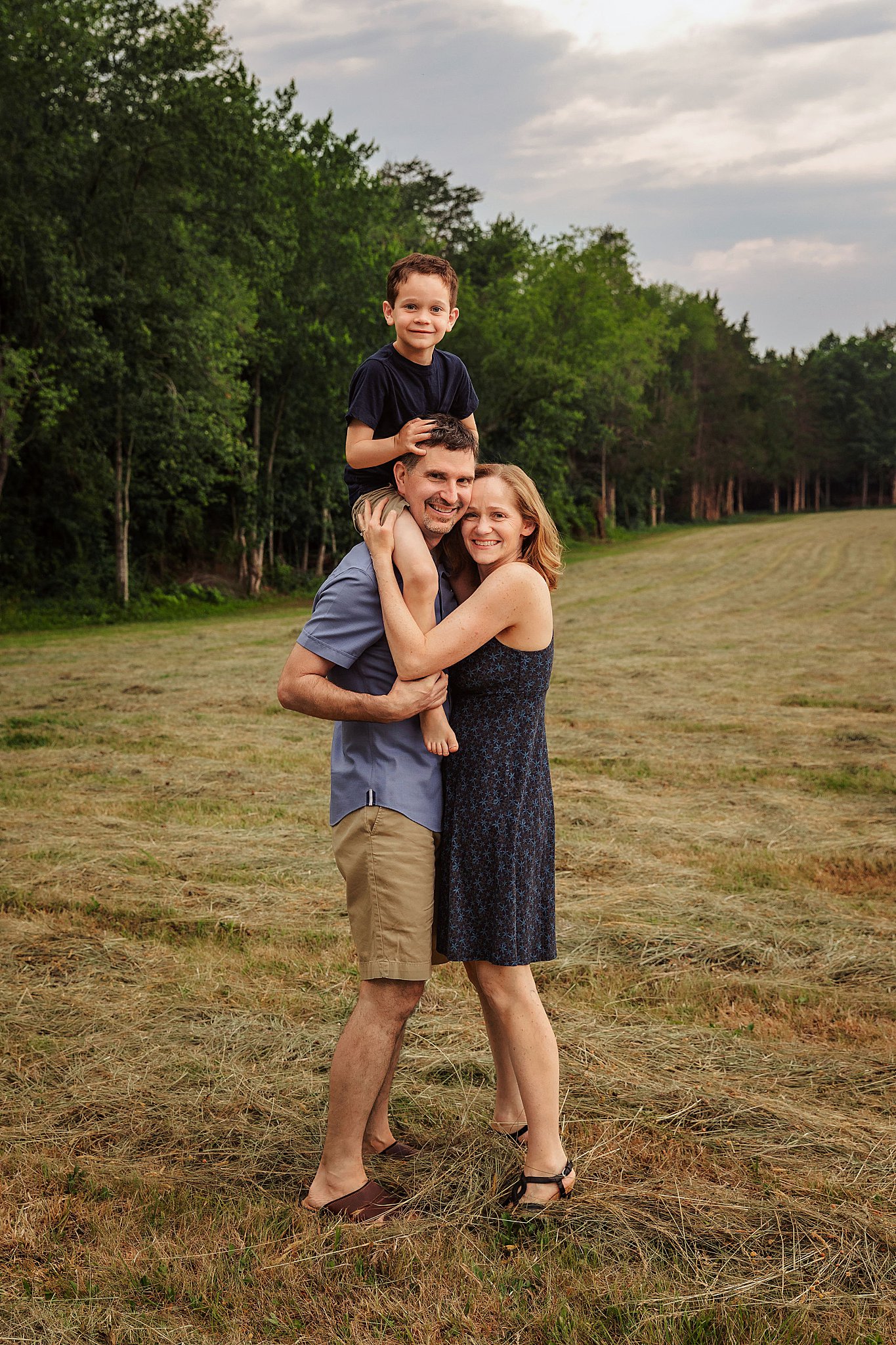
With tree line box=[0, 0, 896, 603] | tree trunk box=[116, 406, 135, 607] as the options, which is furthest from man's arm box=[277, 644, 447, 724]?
tree trunk box=[116, 406, 135, 607]

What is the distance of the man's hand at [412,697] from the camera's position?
7.97ft

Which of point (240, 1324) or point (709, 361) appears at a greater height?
point (709, 361)

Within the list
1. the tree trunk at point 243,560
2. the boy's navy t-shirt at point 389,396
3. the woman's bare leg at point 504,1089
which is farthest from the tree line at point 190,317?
the woman's bare leg at point 504,1089

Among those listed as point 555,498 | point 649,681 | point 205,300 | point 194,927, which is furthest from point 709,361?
point 194,927

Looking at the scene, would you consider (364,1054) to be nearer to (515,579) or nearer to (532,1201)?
(532,1201)

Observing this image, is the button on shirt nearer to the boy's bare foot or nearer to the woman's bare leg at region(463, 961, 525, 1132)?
the boy's bare foot

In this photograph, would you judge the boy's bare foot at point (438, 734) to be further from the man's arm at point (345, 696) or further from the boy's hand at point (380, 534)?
the boy's hand at point (380, 534)

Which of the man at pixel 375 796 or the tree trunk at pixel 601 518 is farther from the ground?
the tree trunk at pixel 601 518

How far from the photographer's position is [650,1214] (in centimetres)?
260

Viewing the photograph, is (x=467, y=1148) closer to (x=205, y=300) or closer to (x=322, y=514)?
(x=205, y=300)

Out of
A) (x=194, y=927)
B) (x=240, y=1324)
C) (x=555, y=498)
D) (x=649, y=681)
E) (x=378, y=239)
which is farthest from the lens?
(x=555, y=498)

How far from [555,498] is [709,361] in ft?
117

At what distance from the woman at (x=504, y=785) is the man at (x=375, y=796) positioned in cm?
7

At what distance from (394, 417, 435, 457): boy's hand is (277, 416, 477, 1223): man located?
0.06 feet
